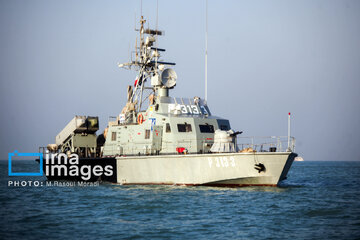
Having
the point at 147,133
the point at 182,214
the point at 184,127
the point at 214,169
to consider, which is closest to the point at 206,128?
the point at 184,127

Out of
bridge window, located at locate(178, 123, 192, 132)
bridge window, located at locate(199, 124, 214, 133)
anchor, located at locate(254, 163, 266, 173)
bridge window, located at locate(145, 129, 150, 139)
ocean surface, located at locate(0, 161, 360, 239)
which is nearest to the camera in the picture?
ocean surface, located at locate(0, 161, 360, 239)

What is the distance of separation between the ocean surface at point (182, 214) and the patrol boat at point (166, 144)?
0.98 m

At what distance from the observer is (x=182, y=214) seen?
1577 cm

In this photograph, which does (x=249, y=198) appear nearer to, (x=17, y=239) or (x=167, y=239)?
(x=167, y=239)

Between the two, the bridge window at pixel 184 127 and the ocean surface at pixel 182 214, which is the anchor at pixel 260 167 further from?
the bridge window at pixel 184 127

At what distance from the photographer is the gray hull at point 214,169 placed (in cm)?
2078

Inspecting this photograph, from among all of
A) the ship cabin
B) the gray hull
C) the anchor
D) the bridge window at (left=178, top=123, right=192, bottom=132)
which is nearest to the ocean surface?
the gray hull

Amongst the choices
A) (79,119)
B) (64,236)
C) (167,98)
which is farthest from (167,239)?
(79,119)

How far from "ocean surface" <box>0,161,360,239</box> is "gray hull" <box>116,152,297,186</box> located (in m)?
0.54

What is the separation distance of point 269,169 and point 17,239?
1237 cm

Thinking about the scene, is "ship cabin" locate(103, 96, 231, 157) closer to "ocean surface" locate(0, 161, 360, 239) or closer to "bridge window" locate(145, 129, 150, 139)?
"bridge window" locate(145, 129, 150, 139)

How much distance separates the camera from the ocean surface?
42.8 ft

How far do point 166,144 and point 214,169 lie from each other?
152 inches

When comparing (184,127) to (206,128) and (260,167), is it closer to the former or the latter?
(206,128)
